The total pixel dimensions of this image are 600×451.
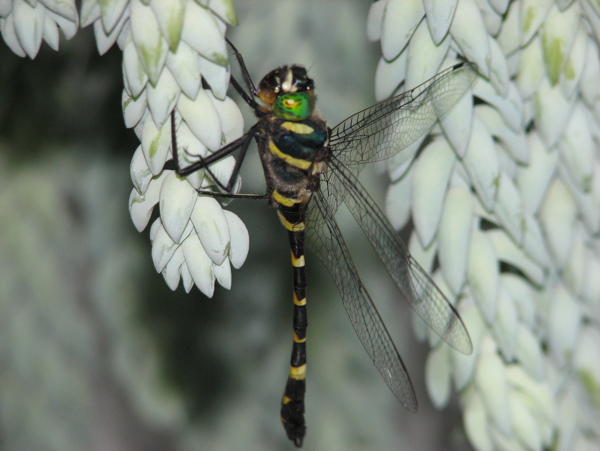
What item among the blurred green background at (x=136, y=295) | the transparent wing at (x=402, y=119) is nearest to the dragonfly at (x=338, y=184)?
the transparent wing at (x=402, y=119)

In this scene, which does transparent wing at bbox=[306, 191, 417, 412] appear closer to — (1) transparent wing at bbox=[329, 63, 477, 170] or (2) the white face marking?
(1) transparent wing at bbox=[329, 63, 477, 170]

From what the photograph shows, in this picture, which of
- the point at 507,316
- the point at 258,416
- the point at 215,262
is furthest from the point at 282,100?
the point at 258,416

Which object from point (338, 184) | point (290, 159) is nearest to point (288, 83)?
point (290, 159)

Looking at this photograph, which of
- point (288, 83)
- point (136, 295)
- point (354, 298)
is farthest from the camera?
point (136, 295)

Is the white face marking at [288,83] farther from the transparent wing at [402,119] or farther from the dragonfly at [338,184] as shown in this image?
the transparent wing at [402,119]

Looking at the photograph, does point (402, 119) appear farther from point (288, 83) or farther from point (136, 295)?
point (136, 295)

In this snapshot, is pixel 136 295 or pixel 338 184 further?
pixel 136 295
